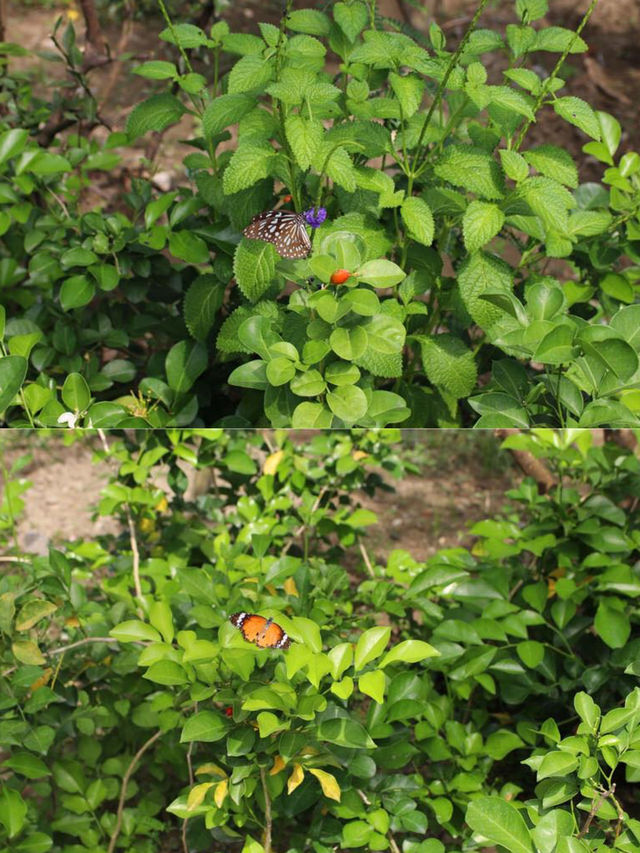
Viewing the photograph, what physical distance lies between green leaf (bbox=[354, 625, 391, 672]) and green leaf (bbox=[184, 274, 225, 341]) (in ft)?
2.02

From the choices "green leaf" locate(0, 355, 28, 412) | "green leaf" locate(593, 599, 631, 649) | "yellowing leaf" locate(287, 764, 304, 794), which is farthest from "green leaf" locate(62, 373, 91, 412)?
"green leaf" locate(593, 599, 631, 649)

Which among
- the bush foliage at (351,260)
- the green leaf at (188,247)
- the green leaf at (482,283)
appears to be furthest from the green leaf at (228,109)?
the green leaf at (482,283)

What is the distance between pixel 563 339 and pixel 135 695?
0.74 meters

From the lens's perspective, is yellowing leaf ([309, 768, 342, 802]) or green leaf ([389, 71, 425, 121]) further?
green leaf ([389, 71, 425, 121])

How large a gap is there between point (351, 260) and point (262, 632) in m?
0.36

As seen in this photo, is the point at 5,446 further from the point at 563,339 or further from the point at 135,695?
the point at 563,339

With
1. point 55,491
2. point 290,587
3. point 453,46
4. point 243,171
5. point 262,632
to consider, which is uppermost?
point 243,171

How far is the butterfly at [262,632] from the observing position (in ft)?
2.79

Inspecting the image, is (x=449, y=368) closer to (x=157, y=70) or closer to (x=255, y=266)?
(x=255, y=266)

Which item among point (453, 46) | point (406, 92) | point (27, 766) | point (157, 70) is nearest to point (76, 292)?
point (157, 70)

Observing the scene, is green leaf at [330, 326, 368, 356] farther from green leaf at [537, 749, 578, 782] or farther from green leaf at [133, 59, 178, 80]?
green leaf at [133, 59, 178, 80]

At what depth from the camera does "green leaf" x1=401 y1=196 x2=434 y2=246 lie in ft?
3.60

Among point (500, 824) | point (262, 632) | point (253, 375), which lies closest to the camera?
point (500, 824)

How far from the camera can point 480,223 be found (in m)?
1.11
